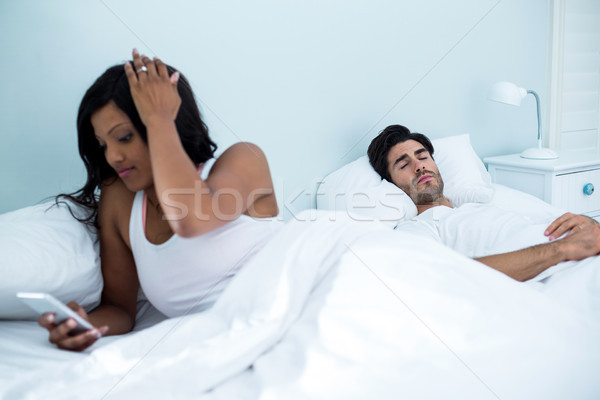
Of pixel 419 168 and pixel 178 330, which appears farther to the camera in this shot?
pixel 419 168

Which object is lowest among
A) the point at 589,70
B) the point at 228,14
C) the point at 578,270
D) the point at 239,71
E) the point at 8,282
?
the point at 578,270

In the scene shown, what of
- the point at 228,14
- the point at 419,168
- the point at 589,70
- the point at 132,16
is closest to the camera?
the point at 132,16

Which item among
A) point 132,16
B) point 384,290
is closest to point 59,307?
point 384,290

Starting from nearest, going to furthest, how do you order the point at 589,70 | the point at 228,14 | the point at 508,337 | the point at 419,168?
the point at 508,337 → the point at 228,14 → the point at 419,168 → the point at 589,70

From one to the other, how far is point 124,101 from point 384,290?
24.2 inches

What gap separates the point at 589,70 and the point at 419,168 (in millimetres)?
1334

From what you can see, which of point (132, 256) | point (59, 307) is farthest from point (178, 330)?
point (132, 256)

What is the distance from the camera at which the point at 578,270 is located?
0.93 metres

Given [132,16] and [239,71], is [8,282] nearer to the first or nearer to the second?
[132,16]

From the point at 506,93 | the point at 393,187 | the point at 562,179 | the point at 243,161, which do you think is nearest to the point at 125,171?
the point at 243,161

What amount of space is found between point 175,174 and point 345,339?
0.40 metres

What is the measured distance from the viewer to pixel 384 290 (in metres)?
0.64

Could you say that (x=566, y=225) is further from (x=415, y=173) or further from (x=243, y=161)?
(x=243, y=161)

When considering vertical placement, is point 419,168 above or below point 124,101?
below
